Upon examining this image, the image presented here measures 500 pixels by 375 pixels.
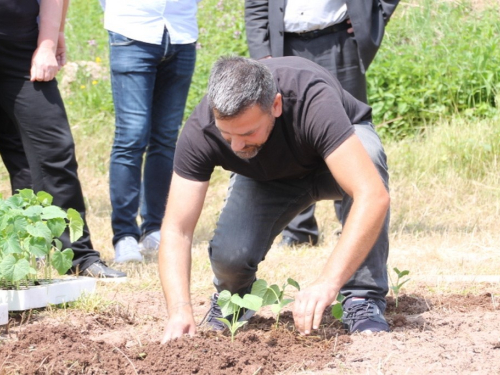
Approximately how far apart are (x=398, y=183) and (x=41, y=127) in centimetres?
314

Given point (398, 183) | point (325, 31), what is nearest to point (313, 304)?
point (325, 31)

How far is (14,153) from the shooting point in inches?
176

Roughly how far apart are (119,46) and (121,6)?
23 centimetres

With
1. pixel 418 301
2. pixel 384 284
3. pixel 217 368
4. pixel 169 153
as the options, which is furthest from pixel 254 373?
pixel 169 153

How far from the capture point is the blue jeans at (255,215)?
11.1 feet

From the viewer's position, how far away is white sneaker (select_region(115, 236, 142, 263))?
4.51m

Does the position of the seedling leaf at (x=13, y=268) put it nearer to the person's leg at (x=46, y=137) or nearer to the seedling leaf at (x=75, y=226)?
the seedling leaf at (x=75, y=226)

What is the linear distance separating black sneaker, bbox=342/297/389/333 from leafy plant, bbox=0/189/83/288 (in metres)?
1.25

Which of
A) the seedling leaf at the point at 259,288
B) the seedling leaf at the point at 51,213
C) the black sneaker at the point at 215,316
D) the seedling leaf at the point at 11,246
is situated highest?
the seedling leaf at the point at 51,213

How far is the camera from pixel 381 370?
2.67 metres

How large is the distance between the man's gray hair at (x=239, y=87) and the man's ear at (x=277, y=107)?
0.10 feet

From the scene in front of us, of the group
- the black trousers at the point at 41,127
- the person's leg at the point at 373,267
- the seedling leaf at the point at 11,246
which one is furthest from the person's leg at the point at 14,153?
the person's leg at the point at 373,267

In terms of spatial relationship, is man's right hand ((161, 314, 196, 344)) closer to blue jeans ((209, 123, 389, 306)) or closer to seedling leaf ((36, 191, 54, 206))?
blue jeans ((209, 123, 389, 306))

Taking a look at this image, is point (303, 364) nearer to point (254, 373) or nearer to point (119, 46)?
point (254, 373)
